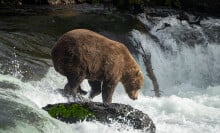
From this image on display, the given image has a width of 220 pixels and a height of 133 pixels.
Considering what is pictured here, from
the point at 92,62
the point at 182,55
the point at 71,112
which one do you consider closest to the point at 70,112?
the point at 71,112

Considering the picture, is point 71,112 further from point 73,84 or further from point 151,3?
point 151,3

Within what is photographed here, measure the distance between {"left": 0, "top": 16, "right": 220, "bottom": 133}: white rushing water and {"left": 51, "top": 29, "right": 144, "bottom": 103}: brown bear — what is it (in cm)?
64

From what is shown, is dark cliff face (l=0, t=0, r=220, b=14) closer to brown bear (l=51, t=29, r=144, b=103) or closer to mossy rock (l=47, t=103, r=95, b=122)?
brown bear (l=51, t=29, r=144, b=103)

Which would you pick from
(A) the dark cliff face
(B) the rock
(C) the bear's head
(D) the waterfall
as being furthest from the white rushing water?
(A) the dark cliff face

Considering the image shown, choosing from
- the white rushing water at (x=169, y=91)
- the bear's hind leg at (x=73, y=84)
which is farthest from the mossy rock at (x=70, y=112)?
the bear's hind leg at (x=73, y=84)

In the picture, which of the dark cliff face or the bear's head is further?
the dark cliff face

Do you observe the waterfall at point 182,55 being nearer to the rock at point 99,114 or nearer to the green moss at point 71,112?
the rock at point 99,114

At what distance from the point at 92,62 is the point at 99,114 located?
1.72 meters

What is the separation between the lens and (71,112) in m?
8.88

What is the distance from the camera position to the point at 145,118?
9.28 m

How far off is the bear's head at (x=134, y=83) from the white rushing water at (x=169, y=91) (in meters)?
0.55

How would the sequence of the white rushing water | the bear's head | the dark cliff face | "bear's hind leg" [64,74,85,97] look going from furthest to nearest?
1. the dark cliff face
2. the bear's head
3. "bear's hind leg" [64,74,85,97]
4. the white rushing water

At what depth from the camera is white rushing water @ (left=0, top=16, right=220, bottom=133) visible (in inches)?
348

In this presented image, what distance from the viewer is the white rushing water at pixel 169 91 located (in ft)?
29.0
